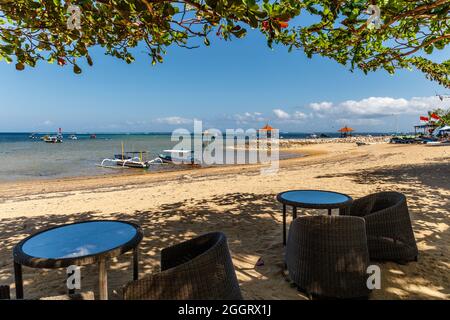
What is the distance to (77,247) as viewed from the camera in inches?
79.7

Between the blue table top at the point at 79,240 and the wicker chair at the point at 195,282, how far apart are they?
0.54 metres

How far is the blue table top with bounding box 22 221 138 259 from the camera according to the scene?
1939 millimetres

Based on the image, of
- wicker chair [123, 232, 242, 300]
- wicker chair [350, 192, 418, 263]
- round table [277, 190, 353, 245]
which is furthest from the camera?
round table [277, 190, 353, 245]

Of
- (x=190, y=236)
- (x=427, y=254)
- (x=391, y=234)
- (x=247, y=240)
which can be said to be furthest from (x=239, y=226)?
(x=427, y=254)

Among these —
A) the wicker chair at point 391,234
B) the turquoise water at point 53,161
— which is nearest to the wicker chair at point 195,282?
the wicker chair at point 391,234

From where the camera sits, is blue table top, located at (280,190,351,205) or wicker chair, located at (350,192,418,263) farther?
blue table top, located at (280,190,351,205)

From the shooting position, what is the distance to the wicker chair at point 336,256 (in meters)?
2.34

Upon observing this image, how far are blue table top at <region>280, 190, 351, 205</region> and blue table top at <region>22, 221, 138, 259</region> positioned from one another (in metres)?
2.10

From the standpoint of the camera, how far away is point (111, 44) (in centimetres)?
354
